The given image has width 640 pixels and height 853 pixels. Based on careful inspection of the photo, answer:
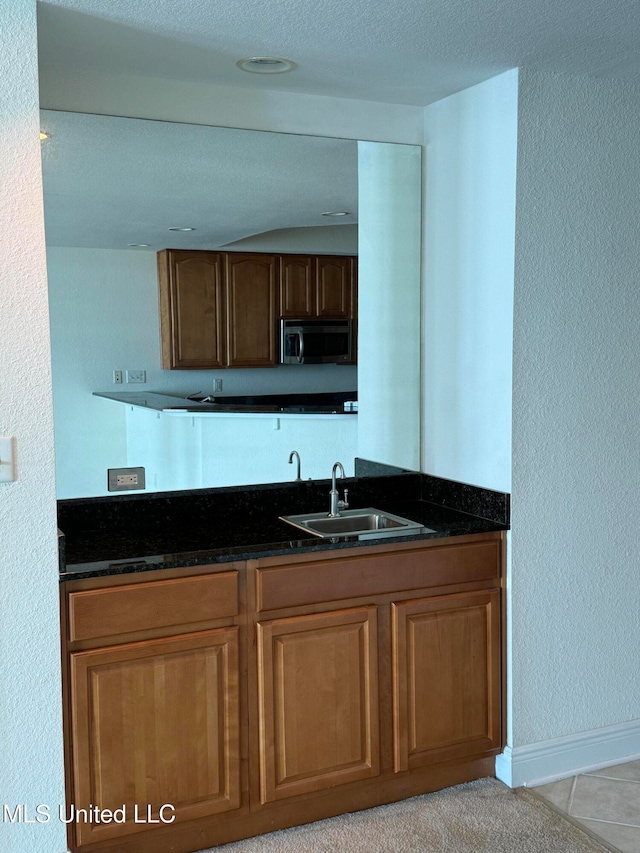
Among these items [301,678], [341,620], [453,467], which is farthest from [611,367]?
[301,678]

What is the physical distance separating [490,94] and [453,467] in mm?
1250

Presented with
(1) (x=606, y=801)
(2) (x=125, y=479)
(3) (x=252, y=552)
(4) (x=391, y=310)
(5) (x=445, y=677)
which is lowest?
(1) (x=606, y=801)

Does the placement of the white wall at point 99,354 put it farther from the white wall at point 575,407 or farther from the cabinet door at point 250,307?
the white wall at point 575,407

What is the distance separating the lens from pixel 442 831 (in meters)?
2.56

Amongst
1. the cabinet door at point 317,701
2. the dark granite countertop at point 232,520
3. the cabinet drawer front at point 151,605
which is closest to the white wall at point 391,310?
the dark granite countertop at point 232,520

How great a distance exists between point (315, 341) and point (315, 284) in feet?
0.67

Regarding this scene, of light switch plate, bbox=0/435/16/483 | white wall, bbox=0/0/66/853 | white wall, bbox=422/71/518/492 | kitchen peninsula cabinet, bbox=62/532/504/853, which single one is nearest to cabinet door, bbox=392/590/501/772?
kitchen peninsula cabinet, bbox=62/532/504/853

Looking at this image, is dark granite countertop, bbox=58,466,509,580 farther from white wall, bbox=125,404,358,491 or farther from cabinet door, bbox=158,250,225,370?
cabinet door, bbox=158,250,225,370

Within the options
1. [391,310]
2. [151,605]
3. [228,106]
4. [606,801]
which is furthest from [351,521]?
[228,106]

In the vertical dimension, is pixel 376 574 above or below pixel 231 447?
below

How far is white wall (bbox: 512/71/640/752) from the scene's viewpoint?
2730mm

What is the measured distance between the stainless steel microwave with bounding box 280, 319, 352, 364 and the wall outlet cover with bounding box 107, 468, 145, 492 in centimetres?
69

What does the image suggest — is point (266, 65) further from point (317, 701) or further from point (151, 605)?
point (317, 701)

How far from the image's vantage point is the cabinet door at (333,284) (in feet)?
10.2
